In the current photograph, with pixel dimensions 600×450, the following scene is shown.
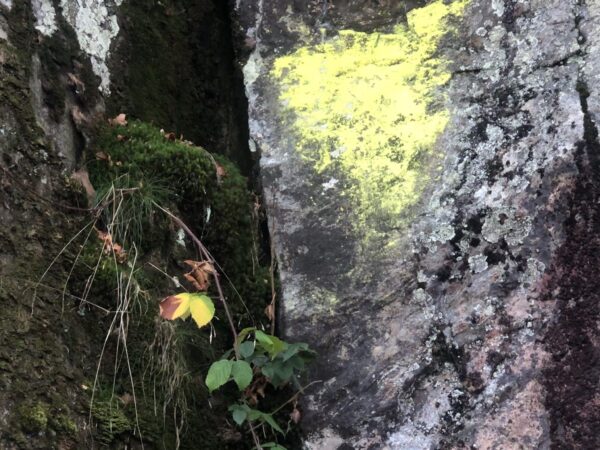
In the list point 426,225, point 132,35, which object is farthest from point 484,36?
point 132,35

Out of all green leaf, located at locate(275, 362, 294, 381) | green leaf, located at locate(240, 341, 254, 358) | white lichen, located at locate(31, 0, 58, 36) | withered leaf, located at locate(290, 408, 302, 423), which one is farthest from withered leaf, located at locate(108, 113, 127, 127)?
withered leaf, located at locate(290, 408, 302, 423)

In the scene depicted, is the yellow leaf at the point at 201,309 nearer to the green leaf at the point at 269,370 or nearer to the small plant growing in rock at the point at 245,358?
the small plant growing in rock at the point at 245,358

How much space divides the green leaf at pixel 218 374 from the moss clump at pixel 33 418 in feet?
1.56

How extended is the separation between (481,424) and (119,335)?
1.28m

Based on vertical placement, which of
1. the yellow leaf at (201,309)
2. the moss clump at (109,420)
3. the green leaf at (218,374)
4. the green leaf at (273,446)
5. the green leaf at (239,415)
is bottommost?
the green leaf at (273,446)

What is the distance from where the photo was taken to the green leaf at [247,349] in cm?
205

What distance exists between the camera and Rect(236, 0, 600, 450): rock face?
2133mm

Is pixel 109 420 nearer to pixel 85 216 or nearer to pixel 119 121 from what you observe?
pixel 85 216

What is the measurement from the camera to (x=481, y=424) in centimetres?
211

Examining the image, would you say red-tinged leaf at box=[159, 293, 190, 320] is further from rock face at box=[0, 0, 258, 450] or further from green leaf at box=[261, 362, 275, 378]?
green leaf at box=[261, 362, 275, 378]

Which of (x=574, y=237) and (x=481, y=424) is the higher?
(x=574, y=237)

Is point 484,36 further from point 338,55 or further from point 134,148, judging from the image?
point 134,148

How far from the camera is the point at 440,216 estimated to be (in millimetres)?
2441

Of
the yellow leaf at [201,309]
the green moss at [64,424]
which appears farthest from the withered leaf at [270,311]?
the green moss at [64,424]
